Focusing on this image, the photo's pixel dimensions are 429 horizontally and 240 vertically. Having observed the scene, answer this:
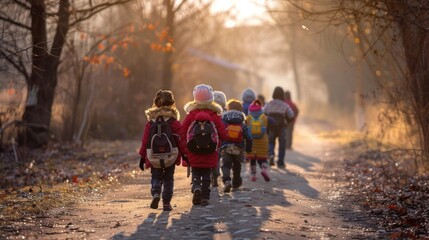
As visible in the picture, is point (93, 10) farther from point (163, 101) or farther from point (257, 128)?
point (163, 101)

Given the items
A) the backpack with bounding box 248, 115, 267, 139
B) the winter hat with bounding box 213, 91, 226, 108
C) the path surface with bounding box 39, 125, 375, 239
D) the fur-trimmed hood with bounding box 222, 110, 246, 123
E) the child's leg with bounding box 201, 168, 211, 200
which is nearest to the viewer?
the path surface with bounding box 39, 125, 375, 239

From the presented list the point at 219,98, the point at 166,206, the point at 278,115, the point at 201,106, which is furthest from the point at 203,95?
the point at 278,115

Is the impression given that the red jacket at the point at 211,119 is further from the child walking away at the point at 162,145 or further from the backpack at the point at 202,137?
the child walking away at the point at 162,145

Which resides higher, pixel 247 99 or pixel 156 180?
pixel 247 99

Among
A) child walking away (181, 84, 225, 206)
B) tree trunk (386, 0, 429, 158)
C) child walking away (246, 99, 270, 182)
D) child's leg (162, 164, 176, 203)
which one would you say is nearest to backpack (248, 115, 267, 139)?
child walking away (246, 99, 270, 182)

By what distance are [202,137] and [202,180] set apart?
688mm

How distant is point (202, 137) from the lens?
11.0 metres

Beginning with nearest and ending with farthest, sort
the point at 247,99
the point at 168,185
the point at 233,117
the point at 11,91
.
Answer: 1. the point at 168,185
2. the point at 233,117
3. the point at 247,99
4. the point at 11,91

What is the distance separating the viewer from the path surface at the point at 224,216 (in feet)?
28.9

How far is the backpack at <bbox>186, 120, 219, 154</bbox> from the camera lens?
36.2ft

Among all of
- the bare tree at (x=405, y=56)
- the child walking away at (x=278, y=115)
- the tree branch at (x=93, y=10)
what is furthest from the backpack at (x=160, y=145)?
the tree branch at (x=93, y=10)

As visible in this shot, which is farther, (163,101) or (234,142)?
(234,142)

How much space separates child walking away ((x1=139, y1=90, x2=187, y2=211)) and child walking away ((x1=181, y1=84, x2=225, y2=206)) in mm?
319

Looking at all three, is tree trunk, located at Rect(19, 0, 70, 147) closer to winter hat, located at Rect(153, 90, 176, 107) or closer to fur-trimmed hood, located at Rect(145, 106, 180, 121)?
winter hat, located at Rect(153, 90, 176, 107)
